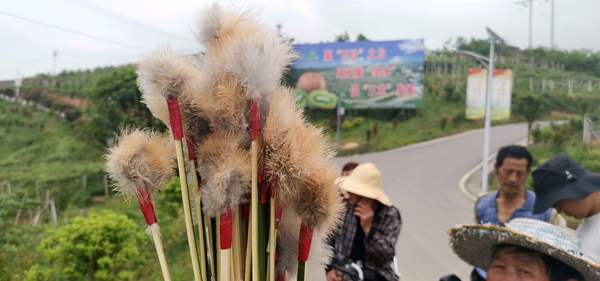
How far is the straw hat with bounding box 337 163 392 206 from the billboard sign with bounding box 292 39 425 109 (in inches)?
666

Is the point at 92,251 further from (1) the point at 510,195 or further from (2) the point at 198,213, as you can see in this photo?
(2) the point at 198,213

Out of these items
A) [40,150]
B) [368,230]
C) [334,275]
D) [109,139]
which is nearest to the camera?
[109,139]

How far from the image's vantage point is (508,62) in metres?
37.4

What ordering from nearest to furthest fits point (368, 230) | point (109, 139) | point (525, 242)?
point (109, 139) < point (525, 242) < point (368, 230)

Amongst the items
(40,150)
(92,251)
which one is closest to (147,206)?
(92,251)

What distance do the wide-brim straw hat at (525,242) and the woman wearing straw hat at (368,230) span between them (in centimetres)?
74

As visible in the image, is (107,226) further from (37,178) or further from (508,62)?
(508,62)

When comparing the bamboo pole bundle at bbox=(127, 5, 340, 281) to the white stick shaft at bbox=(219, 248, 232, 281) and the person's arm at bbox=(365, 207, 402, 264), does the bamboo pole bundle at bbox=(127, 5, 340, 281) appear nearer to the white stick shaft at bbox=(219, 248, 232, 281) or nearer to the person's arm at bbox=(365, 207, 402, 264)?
the white stick shaft at bbox=(219, 248, 232, 281)

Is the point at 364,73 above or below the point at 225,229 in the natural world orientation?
above

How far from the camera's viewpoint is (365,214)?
88.8 inches

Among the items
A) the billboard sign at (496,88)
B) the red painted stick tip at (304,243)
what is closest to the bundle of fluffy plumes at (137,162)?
the red painted stick tip at (304,243)

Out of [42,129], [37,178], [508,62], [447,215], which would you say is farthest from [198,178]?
[508,62]

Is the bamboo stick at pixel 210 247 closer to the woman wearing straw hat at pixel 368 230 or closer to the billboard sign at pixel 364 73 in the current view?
the woman wearing straw hat at pixel 368 230

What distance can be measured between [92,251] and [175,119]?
4.02m
